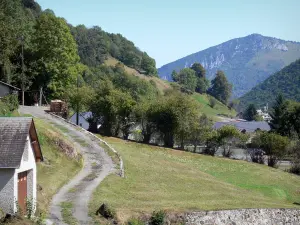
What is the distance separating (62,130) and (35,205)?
26.8m

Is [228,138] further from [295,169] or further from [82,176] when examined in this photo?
[82,176]

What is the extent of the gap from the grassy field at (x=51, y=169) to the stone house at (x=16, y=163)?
79.8 inches

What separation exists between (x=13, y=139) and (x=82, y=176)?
557 inches

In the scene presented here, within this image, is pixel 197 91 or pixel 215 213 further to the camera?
pixel 197 91

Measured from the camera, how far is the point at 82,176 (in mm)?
35000

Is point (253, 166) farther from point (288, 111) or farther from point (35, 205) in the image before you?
point (35, 205)

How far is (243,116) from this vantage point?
196250mm

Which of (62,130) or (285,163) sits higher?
(62,130)

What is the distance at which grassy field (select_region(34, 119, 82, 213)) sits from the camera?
90.8 feet

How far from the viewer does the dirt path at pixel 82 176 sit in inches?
976

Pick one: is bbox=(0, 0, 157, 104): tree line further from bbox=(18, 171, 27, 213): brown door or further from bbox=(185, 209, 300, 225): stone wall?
bbox=(18, 171, 27, 213): brown door

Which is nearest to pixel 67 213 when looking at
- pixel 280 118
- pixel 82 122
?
pixel 82 122

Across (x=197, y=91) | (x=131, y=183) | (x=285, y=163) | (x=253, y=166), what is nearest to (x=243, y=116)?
(x=197, y=91)

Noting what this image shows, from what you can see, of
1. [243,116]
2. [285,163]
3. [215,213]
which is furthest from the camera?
[243,116]
